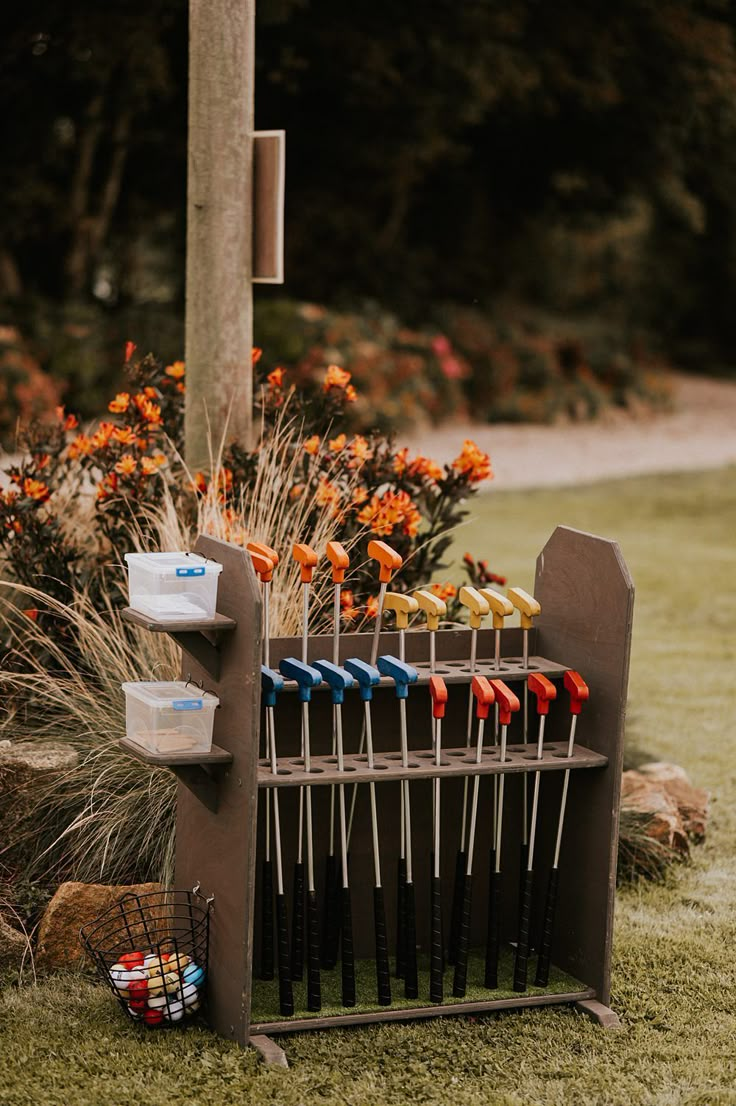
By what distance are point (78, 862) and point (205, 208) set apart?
2.26m

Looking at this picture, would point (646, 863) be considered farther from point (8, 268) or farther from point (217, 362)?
point (8, 268)

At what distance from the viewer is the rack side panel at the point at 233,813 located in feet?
11.2

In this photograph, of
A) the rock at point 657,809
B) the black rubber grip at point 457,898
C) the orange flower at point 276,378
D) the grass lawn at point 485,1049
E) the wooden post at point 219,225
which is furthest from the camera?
the orange flower at point 276,378

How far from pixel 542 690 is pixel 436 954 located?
0.72 metres

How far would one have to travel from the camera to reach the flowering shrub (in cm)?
497

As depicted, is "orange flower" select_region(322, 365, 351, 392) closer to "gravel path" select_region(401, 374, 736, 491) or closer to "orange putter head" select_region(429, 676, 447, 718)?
"orange putter head" select_region(429, 676, 447, 718)

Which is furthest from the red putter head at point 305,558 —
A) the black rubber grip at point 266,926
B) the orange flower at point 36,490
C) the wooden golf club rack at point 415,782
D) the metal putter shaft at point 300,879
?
the orange flower at point 36,490

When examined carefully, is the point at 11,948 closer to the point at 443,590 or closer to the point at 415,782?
the point at 415,782

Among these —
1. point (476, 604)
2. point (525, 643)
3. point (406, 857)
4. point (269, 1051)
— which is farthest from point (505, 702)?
point (269, 1051)

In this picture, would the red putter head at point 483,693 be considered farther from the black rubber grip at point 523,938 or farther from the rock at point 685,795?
the rock at point 685,795

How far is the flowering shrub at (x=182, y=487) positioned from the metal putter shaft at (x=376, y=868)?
31.9 inches

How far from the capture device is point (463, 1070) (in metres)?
3.52

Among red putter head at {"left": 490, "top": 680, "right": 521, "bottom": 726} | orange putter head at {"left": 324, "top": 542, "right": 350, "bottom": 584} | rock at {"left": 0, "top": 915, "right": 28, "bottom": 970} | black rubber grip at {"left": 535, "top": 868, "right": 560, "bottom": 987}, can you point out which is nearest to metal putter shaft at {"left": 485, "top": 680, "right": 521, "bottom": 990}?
red putter head at {"left": 490, "top": 680, "right": 521, "bottom": 726}

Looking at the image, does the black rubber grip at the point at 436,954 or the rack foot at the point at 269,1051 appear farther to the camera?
the black rubber grip at the point at 436,954
